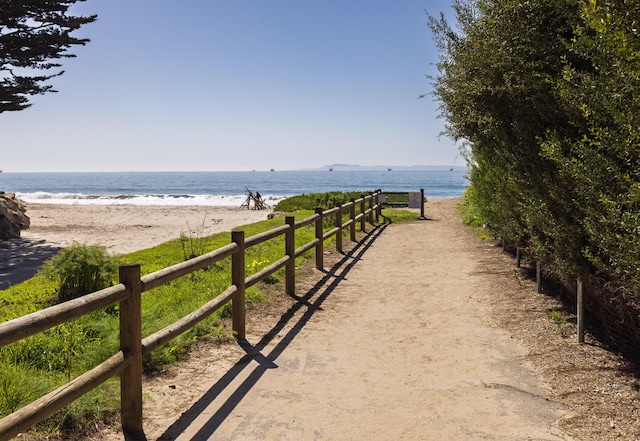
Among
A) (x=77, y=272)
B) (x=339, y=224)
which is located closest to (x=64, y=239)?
→ (x=339, y=224)

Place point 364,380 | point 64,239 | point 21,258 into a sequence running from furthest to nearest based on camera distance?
point 64,239
point 21,258
point 364,380

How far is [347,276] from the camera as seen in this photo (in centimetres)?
1098

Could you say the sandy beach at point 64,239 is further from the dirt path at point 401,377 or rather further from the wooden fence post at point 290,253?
the dirt path at point 401,377

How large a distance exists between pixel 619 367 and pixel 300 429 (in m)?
3.26

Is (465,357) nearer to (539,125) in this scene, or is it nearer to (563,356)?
(563,356)

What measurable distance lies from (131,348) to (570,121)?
4.19 metres

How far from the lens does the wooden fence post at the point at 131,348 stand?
3.97 metres

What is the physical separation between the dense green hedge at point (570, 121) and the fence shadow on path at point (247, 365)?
320 centimetres

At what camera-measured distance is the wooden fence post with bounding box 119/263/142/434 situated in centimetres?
397

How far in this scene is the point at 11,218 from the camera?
779 inches

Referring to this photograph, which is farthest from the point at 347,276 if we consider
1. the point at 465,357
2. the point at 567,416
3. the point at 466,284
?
the point at 567,416

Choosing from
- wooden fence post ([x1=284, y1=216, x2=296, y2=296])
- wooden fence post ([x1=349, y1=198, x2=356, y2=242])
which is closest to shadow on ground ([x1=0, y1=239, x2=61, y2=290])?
wooden fence post ([x1=284, y1=216, x2=296, y2=296])

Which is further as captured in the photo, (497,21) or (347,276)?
(347,276)

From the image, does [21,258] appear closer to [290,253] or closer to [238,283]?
[290,253]
